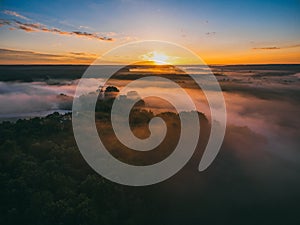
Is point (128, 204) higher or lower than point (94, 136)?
lower

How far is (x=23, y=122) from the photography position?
122 feet

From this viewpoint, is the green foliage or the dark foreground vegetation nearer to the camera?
the green foliage

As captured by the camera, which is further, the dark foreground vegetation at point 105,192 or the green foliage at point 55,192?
the dark foreground vegetation at point 105,192

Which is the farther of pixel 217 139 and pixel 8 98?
pixel 8 98

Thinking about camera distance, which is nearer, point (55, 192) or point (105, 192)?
point (55, 192)

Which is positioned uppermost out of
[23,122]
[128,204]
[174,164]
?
[23,122]

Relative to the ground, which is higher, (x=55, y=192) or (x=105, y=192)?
(x=55, y=192)

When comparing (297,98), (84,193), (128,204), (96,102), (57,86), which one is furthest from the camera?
(57,86)

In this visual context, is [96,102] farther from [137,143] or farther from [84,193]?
[84,193]

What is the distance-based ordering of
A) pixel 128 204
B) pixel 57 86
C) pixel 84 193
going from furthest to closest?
pixel 57 86, pixel 128 204, pixel 84 193

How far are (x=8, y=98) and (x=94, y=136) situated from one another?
80.5 m

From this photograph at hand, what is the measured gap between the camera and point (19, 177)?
19.5 m

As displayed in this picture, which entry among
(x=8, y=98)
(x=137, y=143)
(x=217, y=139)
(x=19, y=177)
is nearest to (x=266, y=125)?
(x=217, y=139)

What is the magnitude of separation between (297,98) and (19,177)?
434 ft
